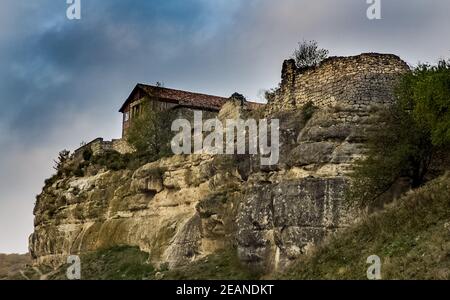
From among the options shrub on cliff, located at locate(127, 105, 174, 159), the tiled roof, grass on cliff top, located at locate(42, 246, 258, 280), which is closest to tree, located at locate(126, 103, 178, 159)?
shrub on cliff, located at locate(127, 105, 174, 159)

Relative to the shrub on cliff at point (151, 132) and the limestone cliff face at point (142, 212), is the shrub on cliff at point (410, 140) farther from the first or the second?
the shrub on cliff at point (151, 132)

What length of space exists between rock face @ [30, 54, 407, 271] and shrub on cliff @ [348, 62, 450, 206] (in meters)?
0.72

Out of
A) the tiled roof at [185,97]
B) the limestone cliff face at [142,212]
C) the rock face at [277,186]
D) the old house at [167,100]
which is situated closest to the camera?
the rock face at [277,186]

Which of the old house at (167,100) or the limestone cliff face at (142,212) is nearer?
the limestone cliff face at (142,212)

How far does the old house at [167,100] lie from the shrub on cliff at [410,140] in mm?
22856

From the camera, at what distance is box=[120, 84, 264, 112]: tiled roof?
47719 millimetres

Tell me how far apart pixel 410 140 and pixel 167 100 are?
27302mm

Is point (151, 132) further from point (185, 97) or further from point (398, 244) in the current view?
point (398, 244)

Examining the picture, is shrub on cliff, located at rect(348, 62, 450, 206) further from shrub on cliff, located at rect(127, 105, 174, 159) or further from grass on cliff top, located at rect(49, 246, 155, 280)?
shrub on cliff, located at rect(127, 105, 174, 159)

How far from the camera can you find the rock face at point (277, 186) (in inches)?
908

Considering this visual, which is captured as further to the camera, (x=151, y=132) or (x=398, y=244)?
(x=151, y=132)

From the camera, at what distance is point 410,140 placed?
74.7 ft

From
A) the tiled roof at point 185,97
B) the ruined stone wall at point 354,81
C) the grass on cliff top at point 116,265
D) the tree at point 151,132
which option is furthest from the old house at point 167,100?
the ruined stone wall at point 354,81

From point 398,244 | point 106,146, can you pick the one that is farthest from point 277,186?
point 106,146
